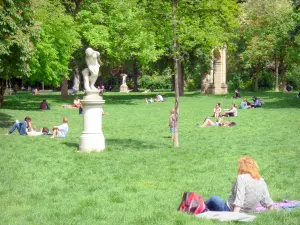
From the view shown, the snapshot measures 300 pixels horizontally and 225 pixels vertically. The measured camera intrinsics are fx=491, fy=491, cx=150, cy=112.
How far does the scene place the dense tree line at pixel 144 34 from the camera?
1706 cm

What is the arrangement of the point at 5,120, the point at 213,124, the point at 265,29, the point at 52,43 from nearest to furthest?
1. the point at 213,124
2. the point at 5,120
3. the point at 52,43
4. the point at 265,29

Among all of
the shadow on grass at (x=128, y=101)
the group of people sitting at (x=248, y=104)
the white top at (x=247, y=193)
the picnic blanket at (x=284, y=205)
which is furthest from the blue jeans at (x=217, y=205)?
the shadow on grass at (x=128, y=101)

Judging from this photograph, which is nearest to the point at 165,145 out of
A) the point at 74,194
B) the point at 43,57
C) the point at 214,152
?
the point at 214,152

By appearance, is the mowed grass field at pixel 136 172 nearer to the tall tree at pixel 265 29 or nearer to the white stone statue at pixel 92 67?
the white stone statue at pixel 92 67

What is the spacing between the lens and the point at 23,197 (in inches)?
383

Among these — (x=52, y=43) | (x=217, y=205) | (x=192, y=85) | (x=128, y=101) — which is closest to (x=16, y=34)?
(x=52, y=43)

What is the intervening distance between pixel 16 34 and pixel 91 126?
9.94 metres

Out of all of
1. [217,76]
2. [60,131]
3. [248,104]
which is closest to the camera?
[60,131]

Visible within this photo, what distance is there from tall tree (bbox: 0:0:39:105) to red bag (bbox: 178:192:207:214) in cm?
1615

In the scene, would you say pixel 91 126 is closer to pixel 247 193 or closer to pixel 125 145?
pixel 125 145

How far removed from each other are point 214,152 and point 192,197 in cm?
748

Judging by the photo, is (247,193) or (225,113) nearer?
(247,193)

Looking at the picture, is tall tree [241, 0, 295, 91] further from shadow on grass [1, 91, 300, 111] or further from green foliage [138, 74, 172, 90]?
green foliage [138, 74, 172, 90]

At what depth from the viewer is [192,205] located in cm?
823
